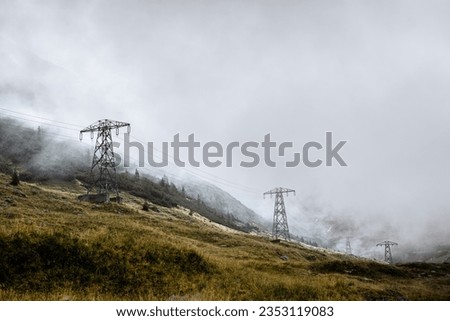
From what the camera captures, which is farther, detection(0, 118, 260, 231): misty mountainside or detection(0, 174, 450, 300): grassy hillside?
detection(0, 118, 260, 231): misty mountainside

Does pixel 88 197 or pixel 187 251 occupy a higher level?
pixel 88 197

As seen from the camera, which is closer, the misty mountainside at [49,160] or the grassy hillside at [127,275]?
the grassy hillside at [127,275]

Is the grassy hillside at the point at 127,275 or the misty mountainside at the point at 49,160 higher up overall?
the misty mountainside at the point at 49,160

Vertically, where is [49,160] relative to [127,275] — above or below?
above

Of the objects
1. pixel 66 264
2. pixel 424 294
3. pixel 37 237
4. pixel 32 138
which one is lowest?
pixel 424 294

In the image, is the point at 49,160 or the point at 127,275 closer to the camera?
the point at 127,275

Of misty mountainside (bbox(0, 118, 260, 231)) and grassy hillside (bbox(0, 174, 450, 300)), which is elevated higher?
misty mountainside (bbox(0, 118, 260, 231))

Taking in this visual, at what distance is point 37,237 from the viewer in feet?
53.4
